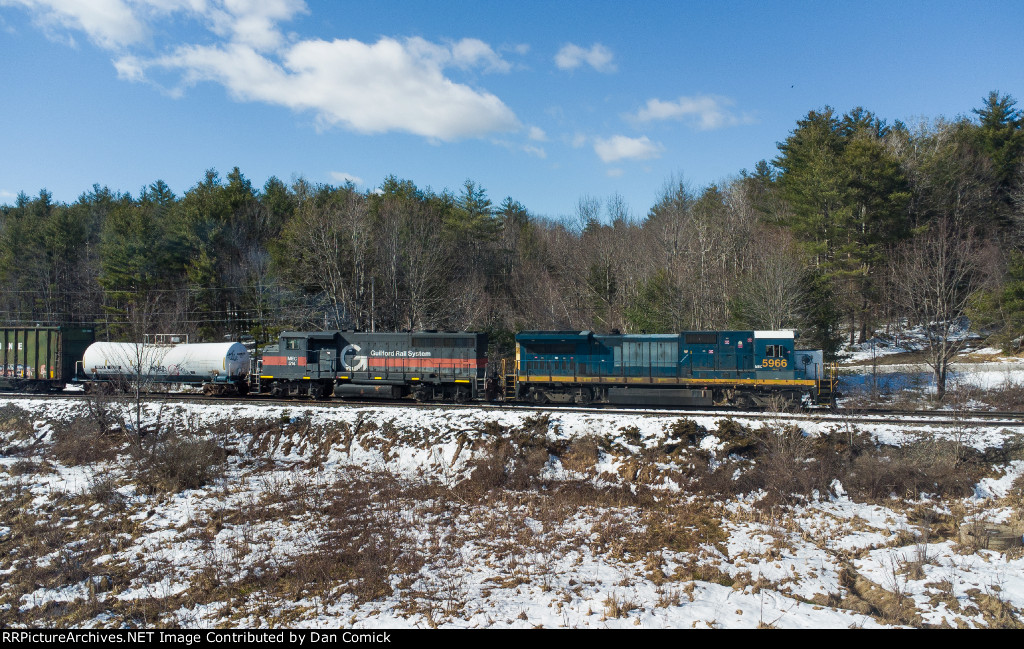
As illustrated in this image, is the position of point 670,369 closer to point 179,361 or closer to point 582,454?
point 582,454

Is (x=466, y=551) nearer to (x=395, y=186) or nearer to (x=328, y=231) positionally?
(x=328, y=231)

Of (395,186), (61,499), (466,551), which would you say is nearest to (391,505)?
(466,551)

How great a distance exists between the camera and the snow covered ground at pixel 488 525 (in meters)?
8.94

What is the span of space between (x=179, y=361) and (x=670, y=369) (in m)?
23.2

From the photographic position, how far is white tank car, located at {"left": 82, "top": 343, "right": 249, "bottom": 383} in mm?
24594

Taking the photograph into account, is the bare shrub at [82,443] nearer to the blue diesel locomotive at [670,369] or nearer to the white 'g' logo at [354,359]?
the white 'g' logo at [354,359]

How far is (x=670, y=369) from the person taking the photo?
848 inches

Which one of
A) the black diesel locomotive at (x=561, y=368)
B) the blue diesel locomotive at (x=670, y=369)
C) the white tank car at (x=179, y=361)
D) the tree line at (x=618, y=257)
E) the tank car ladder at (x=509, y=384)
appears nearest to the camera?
the blue diesel locomotive at (x=670, y=369)

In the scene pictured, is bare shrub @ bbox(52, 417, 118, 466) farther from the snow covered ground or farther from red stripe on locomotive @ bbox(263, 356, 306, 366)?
red stripe on locomotive @ bbox(263, 356, 306, 366)

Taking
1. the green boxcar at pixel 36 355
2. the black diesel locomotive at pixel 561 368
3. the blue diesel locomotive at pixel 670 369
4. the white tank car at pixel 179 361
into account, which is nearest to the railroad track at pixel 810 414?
the blue diesel locomotive at pixel 670 369

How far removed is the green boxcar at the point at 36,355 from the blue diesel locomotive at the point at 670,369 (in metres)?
22.7

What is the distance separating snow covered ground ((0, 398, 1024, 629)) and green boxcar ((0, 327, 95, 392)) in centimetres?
649

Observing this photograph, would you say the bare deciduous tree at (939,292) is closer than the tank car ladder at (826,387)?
No

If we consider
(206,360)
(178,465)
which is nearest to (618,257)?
(206,360)
